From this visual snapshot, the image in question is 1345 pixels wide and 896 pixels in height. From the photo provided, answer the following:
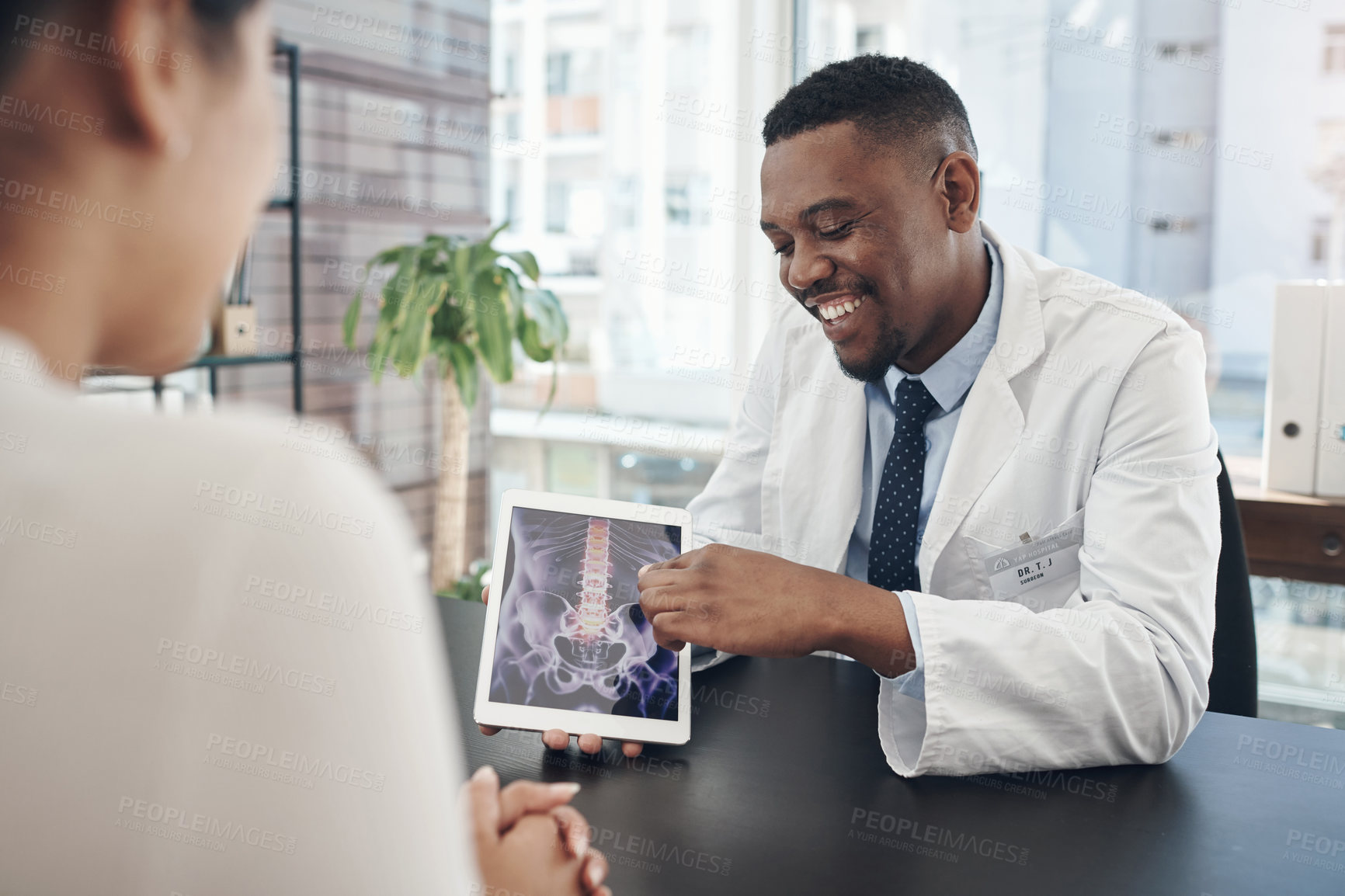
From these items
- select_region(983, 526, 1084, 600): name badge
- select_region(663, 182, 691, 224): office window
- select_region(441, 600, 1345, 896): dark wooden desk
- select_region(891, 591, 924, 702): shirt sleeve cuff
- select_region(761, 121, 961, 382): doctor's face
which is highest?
select_region(663, 182, 691, 224): office window

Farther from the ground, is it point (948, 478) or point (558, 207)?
point (558, 207)

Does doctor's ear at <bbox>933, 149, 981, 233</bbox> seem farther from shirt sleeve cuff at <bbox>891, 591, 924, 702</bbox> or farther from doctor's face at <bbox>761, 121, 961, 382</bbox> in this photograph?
shirt sleeve cuff at <bbox>891, 591, 924, 702</bbox>

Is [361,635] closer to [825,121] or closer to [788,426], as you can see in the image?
[825,121]

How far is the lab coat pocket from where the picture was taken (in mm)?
1398

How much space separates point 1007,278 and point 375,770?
1.49 metres

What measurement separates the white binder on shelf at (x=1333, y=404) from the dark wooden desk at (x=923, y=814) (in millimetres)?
1486

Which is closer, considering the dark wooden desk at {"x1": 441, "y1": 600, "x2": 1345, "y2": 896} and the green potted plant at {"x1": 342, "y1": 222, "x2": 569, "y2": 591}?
the dark wooden desk at {"x1": 441, "y1": 600, "x2": 1345, "y2": 896}

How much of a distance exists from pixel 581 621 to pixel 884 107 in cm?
91

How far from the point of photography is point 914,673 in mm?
1112

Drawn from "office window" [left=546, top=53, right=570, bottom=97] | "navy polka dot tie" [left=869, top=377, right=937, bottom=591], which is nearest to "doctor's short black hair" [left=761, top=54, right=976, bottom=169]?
"navy polka dot tie" [left=869, top=377, right=937, bottom=591]

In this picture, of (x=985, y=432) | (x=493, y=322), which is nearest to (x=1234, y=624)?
(x=985, y=432)

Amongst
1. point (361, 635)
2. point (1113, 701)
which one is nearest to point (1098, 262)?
point (1113, 701)

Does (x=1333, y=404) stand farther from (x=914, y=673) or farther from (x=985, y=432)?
(x=914, y=673)

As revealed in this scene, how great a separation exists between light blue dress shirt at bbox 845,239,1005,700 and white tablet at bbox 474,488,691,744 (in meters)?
0.51
